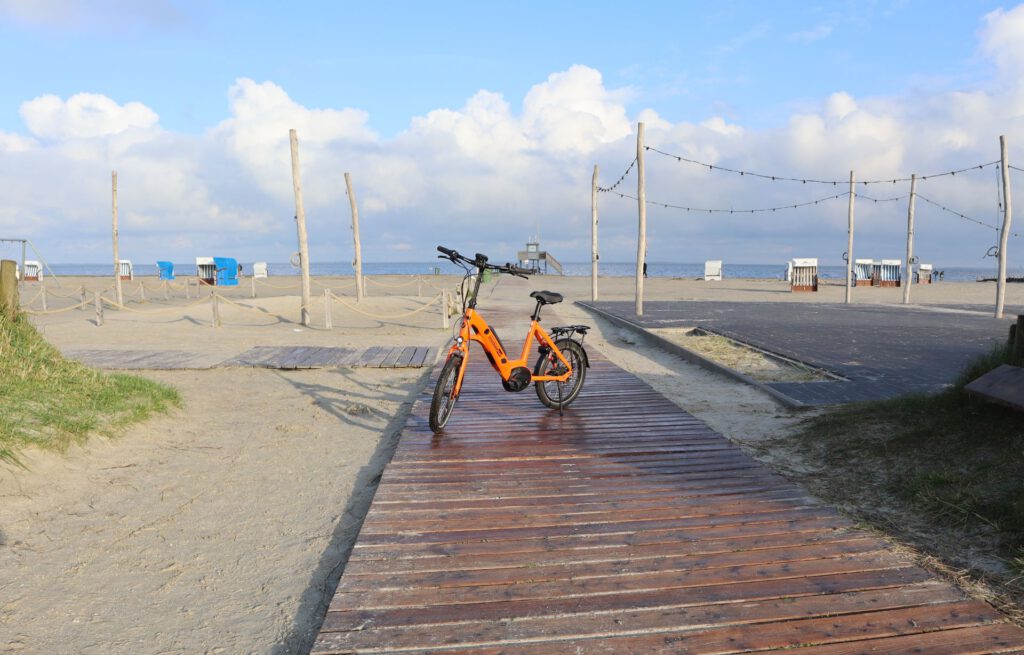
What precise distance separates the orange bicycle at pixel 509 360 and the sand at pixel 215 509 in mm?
Result: 860

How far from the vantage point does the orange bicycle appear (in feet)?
Answer: 18.2

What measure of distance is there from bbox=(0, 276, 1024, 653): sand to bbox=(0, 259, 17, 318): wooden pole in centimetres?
195

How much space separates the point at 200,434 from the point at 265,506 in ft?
7.70

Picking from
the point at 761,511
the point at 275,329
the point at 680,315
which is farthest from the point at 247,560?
the point at 680,315

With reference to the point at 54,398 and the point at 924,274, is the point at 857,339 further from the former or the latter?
the point at 924,274

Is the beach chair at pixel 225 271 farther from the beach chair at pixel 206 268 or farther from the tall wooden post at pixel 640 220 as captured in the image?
the tall wooden post at pixel 640 220

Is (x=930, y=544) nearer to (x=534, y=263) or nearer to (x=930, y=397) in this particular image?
(x=930, y=397)

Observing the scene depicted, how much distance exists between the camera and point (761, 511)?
3.87 meters

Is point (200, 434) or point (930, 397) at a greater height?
point (930, 397)

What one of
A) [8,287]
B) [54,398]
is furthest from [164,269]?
[54,398]

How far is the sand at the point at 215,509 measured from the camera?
305 centimetres

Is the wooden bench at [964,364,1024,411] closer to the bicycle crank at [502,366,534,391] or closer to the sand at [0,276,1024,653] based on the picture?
the sand at [0,276,1024,653]

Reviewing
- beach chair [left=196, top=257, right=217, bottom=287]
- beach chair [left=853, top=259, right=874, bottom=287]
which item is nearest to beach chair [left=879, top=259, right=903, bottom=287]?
beach chair [left=853, top=259, right=874, bottom=287]

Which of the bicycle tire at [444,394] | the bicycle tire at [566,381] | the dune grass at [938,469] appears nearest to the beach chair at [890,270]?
the dune grass at [938,469]
